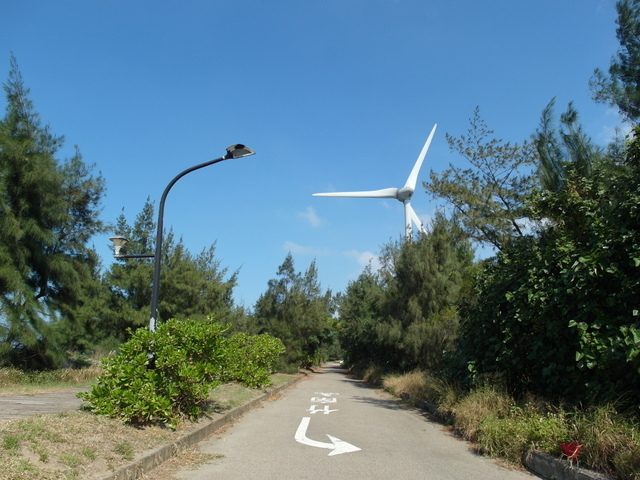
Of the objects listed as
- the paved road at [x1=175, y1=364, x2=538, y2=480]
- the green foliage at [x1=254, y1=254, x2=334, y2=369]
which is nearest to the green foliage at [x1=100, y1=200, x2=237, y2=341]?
the green foliage at [x1=254, y1=254, x2=334, y2=369]

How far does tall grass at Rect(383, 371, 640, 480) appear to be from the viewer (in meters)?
5.40

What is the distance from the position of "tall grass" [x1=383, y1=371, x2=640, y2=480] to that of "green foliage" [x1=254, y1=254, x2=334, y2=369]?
2010 centimetres

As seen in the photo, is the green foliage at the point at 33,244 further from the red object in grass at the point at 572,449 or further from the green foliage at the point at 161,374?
the red object in grass at the point at 572,449

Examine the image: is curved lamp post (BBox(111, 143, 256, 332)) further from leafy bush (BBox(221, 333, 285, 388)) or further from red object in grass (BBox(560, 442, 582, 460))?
red object in grass (BBox(560, 442, 582, 460))

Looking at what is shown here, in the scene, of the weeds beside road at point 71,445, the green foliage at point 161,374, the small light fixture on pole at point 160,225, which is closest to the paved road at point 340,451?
the weeds beside road at point 71,445

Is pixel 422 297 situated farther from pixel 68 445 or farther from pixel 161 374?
pixel 68 445

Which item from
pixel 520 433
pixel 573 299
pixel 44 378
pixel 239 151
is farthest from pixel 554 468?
pixel 44 378

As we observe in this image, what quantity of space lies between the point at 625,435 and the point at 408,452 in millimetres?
3028

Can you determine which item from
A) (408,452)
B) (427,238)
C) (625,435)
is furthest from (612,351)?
(427,238)

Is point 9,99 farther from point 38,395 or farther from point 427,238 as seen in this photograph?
point 427,238

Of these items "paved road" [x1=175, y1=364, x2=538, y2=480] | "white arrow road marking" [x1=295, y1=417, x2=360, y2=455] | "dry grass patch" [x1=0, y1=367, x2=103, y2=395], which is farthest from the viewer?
"dry grass patch" [x1=0, y1=367, x2=103, y2=395]

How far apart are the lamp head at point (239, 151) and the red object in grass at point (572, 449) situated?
285 inches

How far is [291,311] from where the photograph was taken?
30828 millimetres

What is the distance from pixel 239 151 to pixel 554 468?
7.51 m
